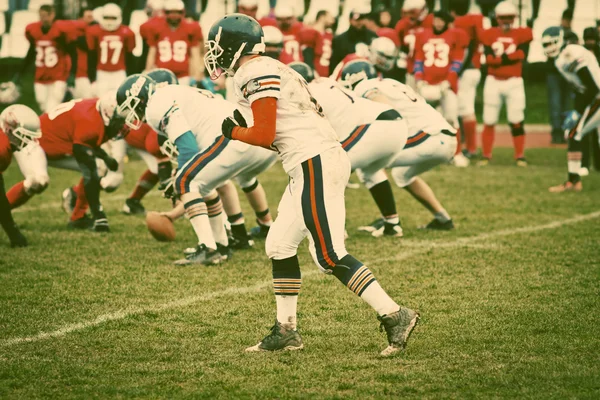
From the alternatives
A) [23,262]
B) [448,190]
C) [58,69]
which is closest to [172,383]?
[23,262]

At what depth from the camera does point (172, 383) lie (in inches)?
154

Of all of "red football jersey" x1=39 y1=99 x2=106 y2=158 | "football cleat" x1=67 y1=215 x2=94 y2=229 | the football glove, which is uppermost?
the football glove

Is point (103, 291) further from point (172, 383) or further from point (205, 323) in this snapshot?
point (172, 383)

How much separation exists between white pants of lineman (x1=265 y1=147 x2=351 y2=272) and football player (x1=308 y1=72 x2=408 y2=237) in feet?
8.24

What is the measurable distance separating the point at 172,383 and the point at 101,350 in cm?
66

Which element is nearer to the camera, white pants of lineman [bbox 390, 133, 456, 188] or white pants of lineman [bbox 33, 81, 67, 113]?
white pants of lineman [bbox 390, 133, 456, 188]

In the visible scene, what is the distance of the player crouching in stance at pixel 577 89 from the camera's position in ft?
32.3

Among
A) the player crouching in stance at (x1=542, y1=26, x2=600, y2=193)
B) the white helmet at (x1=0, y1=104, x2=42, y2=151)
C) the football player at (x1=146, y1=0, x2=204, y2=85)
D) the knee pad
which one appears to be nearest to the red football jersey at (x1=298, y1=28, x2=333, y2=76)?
the football player at (x1=146, y1=0, x2=204, y2=85)

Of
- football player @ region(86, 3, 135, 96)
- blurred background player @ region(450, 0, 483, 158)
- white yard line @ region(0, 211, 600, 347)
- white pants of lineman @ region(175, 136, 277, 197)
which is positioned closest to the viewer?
white yard line @ region(0, 211, 600, 347)

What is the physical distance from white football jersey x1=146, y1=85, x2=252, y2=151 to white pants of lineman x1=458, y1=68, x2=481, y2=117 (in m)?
7.13

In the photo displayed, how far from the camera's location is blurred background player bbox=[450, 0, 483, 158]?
522 inches

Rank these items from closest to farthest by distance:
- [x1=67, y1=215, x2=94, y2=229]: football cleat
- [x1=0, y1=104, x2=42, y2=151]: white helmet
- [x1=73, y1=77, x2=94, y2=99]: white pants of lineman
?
[x1=0, y1=104, x2=42, y2=151]: white helmet, [x1=67, y1=215, x2=94, y2=229]: football cleat, [x1=73, y1=77, x2=94, y2=99]: white pants of lineman

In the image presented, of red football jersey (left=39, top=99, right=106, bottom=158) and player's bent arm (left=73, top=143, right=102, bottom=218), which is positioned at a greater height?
red football jersey (left=39, top=99, right=106, bottom=158)

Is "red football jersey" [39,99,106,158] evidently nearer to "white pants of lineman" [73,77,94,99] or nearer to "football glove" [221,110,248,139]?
"football glove" [221,110,248,139]
